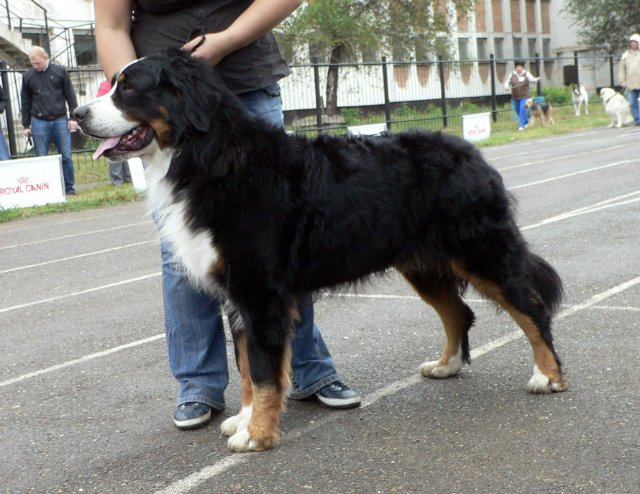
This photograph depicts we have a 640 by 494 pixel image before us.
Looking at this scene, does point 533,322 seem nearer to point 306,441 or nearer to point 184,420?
point 306,441

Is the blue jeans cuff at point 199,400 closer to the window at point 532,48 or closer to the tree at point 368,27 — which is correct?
the tree at point 368,27

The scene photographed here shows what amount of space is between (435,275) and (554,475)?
4.96 ft

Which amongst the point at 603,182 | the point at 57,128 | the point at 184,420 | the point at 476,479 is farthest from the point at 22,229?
the point at 476,479

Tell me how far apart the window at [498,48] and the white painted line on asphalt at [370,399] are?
52345 mm

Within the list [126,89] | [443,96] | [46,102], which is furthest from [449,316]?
[443,96]

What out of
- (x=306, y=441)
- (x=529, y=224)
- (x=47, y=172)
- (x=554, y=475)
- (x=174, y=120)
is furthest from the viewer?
(x=47, y=172)

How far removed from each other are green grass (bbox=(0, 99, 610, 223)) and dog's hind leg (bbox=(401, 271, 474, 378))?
476 centimetres

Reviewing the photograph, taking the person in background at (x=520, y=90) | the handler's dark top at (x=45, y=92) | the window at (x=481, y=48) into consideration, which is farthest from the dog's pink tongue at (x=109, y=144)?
the window at (x=481, y=48)

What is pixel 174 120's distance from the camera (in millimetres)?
3777

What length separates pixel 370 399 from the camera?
4.64 meters

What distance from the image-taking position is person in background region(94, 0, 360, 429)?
4242 millimetres

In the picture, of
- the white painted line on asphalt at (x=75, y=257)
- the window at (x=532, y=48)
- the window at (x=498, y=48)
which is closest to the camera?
the white painted line on asphalt at (x=75, y=257)

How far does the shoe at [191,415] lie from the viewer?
4.34 meters

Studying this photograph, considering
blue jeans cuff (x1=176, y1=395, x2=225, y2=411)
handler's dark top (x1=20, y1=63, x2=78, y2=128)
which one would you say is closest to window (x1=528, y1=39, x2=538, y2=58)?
handler's dark top (x1=20, y1=63, x2=78, y2=128)
